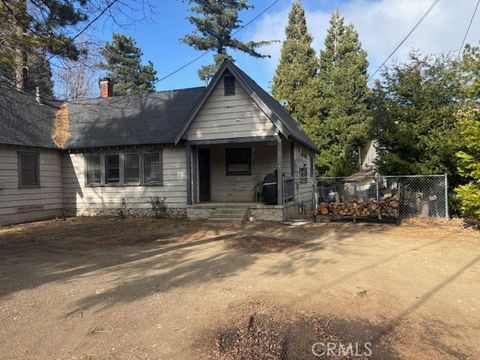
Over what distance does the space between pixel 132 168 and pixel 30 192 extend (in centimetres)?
389

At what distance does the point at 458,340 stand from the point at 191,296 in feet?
10.3

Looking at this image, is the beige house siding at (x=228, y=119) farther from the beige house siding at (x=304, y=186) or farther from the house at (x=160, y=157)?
the beige house siding at (x=304, y=186)

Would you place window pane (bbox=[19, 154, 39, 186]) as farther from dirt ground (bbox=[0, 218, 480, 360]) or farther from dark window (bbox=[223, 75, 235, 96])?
dark window (bbox=[223, 75, 235, 96])

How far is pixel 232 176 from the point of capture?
16.3 meters

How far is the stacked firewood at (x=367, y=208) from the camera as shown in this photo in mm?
12336

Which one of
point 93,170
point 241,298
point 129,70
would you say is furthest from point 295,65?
point 241,298

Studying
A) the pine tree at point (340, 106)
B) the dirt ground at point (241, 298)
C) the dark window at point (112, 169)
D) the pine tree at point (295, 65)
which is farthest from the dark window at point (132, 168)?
the pine tree at point (295, 65)

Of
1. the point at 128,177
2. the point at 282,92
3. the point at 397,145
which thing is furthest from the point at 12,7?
the point at 282,92

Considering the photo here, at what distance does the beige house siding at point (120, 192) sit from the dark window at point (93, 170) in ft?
0.78

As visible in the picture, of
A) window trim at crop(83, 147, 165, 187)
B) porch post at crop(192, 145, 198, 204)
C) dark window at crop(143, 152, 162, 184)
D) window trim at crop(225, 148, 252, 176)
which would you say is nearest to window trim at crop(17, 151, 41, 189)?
window trim at crop(83, 147, 165, 187)

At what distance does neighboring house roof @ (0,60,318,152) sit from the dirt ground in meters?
5.83

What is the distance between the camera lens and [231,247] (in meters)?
8.88

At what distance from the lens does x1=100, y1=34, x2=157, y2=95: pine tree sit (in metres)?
41.1

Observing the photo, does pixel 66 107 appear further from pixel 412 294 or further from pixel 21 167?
pixel 412 294
